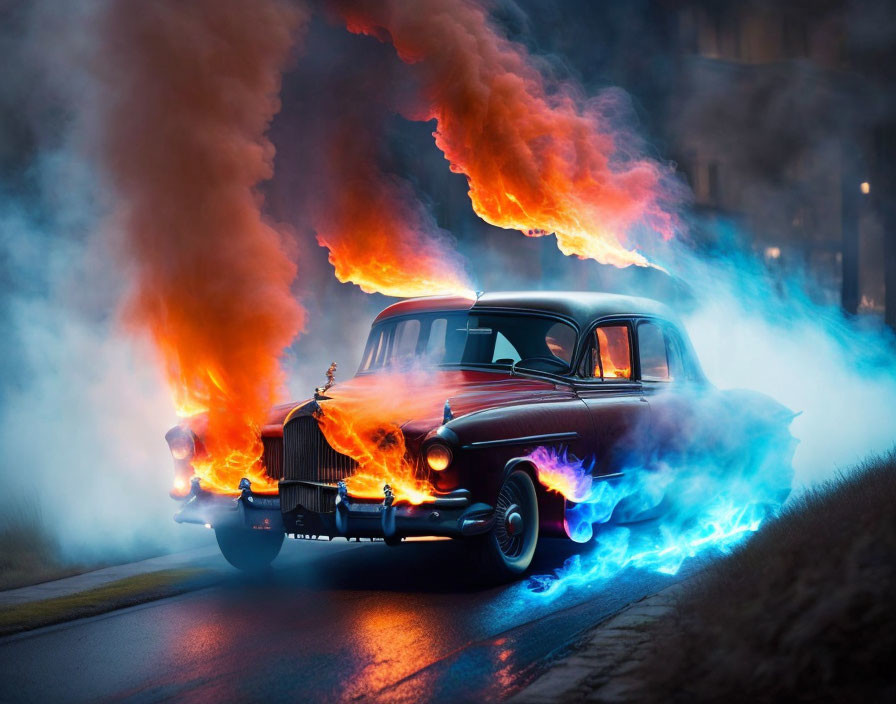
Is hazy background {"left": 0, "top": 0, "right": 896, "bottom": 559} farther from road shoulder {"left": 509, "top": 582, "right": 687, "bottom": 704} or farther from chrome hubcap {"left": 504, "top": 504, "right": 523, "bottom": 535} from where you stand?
road shoulder {"left": 509, "top": 582, "right": 687, "bottom": 704}

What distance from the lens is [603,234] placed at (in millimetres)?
11164

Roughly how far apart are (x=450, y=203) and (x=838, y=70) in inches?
340

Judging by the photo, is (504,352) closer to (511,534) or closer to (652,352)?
(652,352)

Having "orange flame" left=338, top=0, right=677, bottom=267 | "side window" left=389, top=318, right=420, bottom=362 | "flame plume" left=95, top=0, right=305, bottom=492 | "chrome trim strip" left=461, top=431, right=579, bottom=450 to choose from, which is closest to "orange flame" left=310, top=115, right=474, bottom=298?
"orange flame" left=338, top=0, right=677, bottom=267

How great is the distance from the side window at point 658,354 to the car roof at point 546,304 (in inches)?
6.7

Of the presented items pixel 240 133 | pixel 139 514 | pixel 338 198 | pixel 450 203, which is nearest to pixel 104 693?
pixel 240 133

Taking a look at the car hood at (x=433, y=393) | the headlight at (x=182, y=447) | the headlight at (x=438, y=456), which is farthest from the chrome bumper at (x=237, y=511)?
the headlight at (x=438, y=456)

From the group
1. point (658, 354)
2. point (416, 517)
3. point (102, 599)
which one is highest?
point (658, 354)

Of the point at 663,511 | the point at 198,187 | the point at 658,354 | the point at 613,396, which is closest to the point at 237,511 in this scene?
the point at 198,187

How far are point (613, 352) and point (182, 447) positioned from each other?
11.9 ft

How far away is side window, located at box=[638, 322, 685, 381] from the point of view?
9711 mm

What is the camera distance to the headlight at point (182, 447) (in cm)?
858

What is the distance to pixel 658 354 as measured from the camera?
9.95 meters

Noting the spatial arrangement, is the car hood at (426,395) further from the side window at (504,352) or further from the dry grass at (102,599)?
the dry grass at (102,599)
